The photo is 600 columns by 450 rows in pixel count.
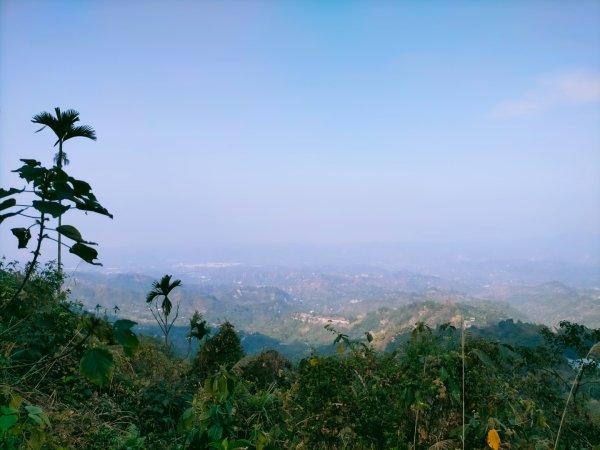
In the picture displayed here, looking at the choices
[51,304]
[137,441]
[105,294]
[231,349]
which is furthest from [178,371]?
[105,294]

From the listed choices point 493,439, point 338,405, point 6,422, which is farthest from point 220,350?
point 6,422

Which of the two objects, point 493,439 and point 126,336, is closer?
point 126,336

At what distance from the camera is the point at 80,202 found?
1524 mm

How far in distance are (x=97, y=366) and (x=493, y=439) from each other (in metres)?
1.83

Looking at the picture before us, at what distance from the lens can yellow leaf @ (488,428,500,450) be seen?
212cm

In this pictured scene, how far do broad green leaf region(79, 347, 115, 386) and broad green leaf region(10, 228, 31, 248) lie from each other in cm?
57

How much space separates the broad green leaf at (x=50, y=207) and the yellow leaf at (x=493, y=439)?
2.12 metres

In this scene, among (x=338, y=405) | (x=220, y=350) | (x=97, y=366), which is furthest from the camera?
(x=220, y=350)

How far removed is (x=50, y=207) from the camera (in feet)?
4.63

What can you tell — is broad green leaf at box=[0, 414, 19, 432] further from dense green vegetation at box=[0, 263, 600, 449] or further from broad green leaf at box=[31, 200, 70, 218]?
broad green leaf at box=[31, 200, 70, 218]

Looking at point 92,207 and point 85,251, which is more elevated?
point 92,207

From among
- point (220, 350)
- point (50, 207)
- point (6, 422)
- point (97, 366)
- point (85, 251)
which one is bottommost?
point (220, 350)

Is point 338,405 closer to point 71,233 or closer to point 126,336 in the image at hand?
point 126,336

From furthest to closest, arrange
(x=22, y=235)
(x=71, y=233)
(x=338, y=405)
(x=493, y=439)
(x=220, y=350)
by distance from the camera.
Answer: (x=220, y=350) → (x=338, y=405) → (x=493, y=439) → (x=22, y=235) → (x=71, y=233)
